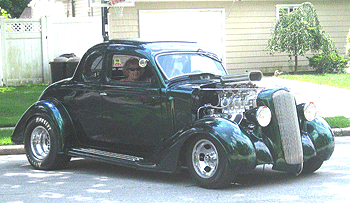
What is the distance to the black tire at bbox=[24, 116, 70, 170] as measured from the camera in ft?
27.1

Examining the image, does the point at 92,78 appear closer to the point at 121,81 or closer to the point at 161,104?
the point at 121,81

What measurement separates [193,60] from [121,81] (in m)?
1.05

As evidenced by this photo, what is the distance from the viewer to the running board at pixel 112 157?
729 cm

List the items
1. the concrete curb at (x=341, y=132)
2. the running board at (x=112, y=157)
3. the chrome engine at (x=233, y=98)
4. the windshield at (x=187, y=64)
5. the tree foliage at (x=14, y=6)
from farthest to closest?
Result: the tree foliage at (x=14, y=6) < the concrete curb at (x=341, y=132) < the windshield at (x=187, y=64) < the running board at (x=112, y=157) < the chrome engine at (x=233, y=98)

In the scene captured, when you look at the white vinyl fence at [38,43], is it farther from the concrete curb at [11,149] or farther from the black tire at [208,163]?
the black tire at [208,163]

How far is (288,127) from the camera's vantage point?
271 inches

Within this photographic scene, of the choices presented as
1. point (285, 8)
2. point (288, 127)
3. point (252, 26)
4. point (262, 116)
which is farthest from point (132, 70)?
point (285, 8)

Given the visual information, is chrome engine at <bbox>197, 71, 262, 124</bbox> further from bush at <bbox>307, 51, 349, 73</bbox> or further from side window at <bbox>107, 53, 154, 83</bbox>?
bush at <bbox>307, 51, 349, 73</bbox>

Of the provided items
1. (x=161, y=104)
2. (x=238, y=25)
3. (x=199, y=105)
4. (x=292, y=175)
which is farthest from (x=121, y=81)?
(x=238, y=25)

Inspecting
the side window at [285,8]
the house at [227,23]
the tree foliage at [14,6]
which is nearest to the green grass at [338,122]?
the house at [227,23]

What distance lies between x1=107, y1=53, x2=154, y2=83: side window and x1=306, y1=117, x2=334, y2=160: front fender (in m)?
2.19

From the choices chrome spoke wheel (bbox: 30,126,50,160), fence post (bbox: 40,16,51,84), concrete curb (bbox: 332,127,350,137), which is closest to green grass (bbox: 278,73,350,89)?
concrete curb (bbox: 332,127,350,137)

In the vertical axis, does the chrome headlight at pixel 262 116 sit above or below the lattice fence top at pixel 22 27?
below

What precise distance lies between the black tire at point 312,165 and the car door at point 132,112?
193 cm
